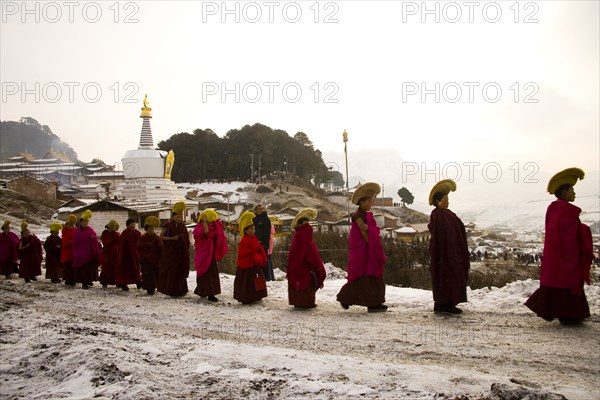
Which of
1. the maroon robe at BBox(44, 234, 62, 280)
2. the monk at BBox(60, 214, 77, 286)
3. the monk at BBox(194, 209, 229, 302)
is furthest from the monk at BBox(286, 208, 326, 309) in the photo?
the maroon robe at BBox(44, 234, 62, 280)

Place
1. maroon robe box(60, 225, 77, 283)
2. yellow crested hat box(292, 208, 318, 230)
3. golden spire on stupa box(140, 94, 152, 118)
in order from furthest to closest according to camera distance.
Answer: golden spire on stupa box(140, 94, 152, 118) < maroon robe box(60, 225, 77, 283) < yellow crested hat box(292, 208, 318, 230)

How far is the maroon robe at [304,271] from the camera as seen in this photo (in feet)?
24.9

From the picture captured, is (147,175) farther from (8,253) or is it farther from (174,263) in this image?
(174,263)

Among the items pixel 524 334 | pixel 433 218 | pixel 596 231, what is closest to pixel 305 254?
pixel 433 218

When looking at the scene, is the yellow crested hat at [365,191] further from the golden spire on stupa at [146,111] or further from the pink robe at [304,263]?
the golden spire on stupa at [146,111]

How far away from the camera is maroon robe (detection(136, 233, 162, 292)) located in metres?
9.85

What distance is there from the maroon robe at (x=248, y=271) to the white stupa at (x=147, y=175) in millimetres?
32165

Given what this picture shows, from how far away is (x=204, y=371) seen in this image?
4250mm

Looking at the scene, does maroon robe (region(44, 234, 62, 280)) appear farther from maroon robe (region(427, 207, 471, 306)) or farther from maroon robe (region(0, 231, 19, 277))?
maroon robe (region(427, 207, 471, 306))

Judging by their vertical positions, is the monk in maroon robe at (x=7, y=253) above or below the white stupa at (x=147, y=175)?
below

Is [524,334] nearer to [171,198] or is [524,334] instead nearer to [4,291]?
[4,291]

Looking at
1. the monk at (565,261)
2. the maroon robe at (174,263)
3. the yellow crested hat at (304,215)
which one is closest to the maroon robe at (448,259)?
the monk at (565,261)

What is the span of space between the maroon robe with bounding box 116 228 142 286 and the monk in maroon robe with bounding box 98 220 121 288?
31cm

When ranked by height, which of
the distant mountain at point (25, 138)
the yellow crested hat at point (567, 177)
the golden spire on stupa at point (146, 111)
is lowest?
the yellow crested hat at point (567, 177)
